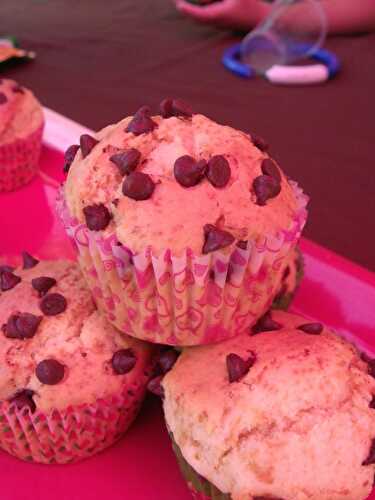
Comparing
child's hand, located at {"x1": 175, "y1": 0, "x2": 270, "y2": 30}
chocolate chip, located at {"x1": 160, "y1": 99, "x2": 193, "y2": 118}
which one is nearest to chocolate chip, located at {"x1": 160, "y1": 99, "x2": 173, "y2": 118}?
chocolate chip, located at {"x1": 160, "y1": 99, "x2": 193, "y2": 118}

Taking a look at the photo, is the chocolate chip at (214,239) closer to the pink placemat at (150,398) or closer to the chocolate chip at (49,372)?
the chocolate chip at (49,372)

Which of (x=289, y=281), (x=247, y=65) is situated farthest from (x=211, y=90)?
(x=289, y=281)

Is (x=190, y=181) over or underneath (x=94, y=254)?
over

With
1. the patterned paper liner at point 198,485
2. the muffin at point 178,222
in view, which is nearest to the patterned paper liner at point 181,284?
the muffin at point 178,222

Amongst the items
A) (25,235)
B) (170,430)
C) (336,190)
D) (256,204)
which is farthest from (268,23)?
(170,430)

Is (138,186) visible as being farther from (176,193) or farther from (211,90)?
(211,90)

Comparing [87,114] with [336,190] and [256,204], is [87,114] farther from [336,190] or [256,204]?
[256,204]

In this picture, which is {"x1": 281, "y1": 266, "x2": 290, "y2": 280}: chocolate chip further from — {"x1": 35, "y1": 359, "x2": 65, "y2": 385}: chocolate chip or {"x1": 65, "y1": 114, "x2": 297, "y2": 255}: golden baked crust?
{"x1": 35, "y1": 359, "x2": 65, "y2": 385}: chocolate chip
